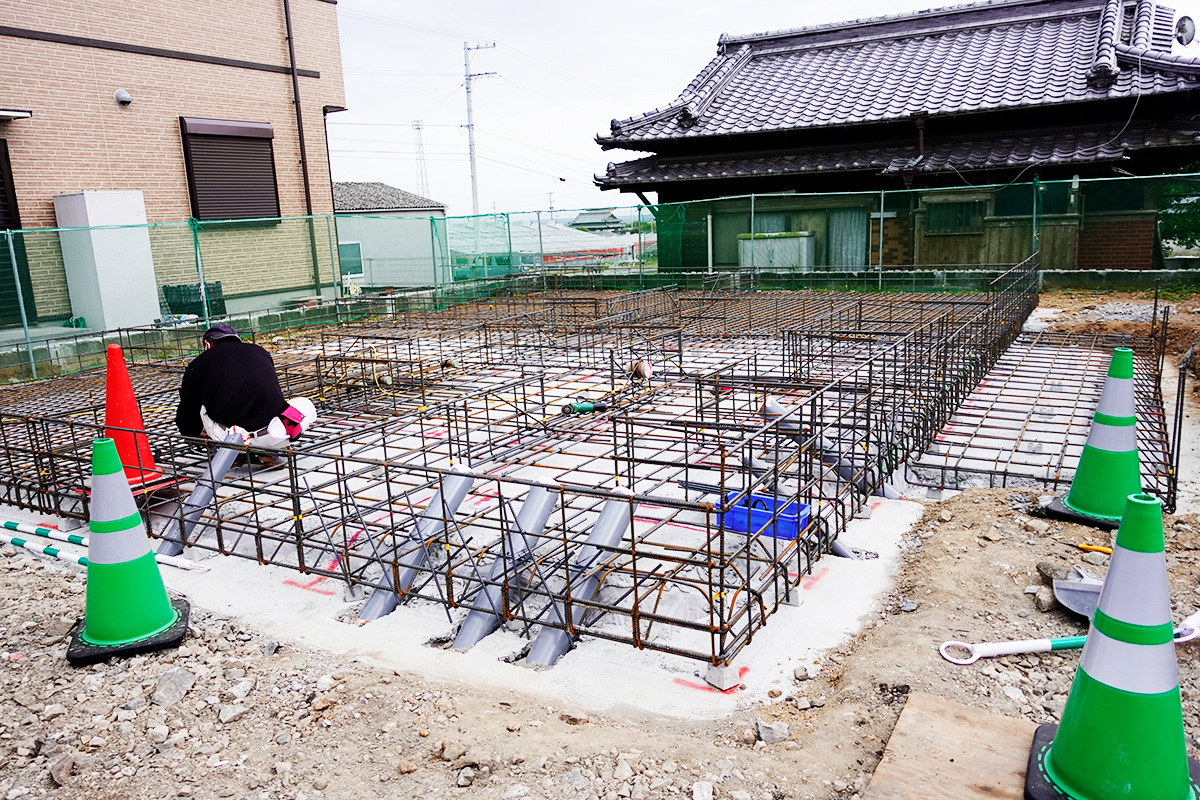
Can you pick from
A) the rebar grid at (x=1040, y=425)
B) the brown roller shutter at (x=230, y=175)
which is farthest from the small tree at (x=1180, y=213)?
the brown roller shutter at (x=230, y=175)

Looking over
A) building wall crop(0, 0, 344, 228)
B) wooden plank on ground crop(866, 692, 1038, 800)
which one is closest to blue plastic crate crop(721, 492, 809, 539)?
wooden plank on ground crop(866, 692, 1038, 800)

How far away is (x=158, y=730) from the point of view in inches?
147

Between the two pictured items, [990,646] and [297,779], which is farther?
[990,646]

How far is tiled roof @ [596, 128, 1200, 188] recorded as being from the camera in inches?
664

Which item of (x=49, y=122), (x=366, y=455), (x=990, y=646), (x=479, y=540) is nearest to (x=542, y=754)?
(x=990, y=646)

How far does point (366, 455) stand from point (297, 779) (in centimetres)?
492

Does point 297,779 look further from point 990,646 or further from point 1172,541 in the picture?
point 1172,541

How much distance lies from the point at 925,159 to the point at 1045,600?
16582 mm

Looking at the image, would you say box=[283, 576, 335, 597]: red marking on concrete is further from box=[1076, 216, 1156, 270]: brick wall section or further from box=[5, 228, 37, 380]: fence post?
box=[1076, 216, 1156, 270]: brick wall section

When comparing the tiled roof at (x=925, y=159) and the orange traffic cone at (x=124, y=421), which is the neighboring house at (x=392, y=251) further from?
the orange traffic cone at (x=124, y=421)

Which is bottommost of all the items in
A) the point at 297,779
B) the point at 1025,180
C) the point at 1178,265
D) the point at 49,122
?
the point at 297,779

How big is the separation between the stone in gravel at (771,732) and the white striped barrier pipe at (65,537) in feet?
13.2

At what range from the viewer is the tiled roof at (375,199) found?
38.1 metres

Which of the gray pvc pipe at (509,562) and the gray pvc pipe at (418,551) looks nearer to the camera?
the gray pvc pipe at (509,562)
